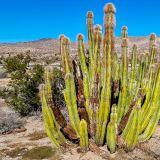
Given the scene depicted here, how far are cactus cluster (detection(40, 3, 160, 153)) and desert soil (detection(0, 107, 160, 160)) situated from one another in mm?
175

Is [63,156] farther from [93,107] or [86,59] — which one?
[86,59]

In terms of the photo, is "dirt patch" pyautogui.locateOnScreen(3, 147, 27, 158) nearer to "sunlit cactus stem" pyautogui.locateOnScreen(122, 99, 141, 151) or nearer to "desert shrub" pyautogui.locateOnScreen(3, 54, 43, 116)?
"sunlit cactus stem" pyautogui.locateOnScreen(122, 99, 141, 151)

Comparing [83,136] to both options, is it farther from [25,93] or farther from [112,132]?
[25,93]

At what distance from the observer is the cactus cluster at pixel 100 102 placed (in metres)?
6.75

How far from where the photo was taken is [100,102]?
22.4 ft

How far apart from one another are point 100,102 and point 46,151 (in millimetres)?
1801

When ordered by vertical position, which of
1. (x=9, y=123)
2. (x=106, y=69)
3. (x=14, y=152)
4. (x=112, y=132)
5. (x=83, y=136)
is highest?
(x=106, y=69)

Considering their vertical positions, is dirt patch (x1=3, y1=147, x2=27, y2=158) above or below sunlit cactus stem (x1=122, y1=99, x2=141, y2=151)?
below

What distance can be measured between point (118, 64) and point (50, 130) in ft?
7.54

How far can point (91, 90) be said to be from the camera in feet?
23.0

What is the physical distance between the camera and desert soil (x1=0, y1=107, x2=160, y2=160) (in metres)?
7.02

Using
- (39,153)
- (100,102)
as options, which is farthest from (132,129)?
(39,153)

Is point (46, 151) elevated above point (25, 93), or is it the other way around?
point (25, 93)

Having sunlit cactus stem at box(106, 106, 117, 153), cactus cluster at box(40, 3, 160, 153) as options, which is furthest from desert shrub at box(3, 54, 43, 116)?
sunlit cactus stem at box(106, 106, 117, 153)
